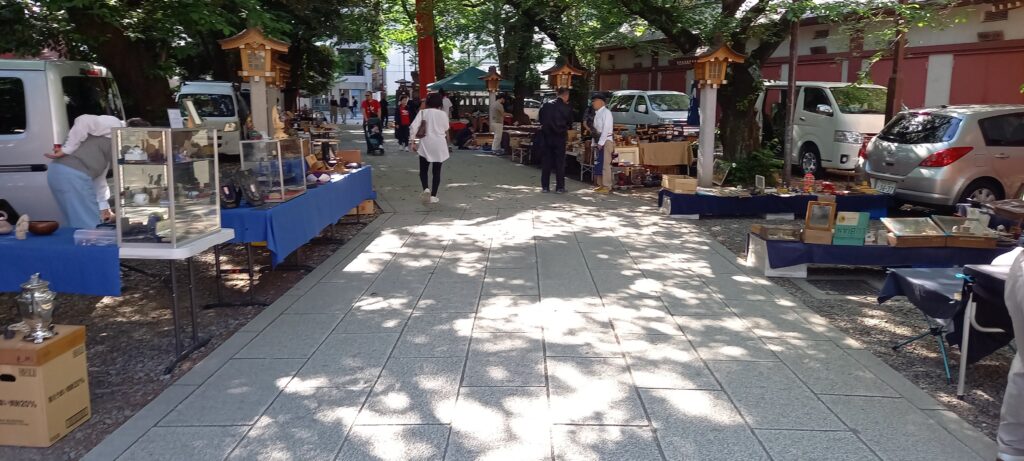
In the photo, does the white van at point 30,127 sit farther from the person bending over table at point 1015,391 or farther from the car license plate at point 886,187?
the car license plate at point 886,187

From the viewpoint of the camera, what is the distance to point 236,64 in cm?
1516

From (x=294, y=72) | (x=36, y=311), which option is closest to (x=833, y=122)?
(x=36, y=311)

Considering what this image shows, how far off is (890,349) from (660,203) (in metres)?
5.43

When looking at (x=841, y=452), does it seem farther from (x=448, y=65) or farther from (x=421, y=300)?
(x=448, y=65)

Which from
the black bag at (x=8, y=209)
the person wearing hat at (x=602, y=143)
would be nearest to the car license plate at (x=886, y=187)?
the person wearing hat at (x=602, y=143)

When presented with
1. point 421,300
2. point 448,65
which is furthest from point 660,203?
point 448,65

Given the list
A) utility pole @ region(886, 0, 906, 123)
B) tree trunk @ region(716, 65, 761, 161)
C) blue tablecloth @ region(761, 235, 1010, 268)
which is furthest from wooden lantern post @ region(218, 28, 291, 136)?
utility pole @ region(886, 0, 906, 123)

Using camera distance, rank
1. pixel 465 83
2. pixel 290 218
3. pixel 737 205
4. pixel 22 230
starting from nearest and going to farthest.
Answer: pixel 22 230 < pixel 290 218 < pixel 737 205 < pixel 465 83

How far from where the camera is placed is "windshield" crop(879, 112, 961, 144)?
9055 mm

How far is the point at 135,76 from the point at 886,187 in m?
9.71

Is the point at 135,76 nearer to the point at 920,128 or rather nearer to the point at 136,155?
the point at 136,155

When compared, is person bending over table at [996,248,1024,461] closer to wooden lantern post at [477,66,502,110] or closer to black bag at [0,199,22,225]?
black bag at [0,199,22,225]

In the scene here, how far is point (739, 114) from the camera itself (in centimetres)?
1189

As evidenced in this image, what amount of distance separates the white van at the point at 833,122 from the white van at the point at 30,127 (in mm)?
11895
